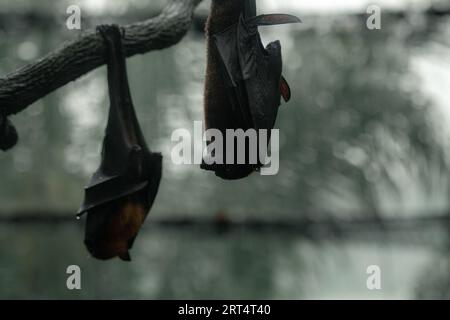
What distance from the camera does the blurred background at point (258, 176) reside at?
27.0 ft

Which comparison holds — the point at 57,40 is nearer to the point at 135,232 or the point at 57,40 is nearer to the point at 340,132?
the point at 340,132

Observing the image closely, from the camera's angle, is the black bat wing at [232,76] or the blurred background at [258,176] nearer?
the black bat wing at [232,76]

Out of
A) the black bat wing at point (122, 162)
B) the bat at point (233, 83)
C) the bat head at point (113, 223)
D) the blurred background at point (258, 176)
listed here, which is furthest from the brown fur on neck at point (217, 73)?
the blurred background at point (258, 176)

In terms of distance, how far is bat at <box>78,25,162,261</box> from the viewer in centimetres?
221

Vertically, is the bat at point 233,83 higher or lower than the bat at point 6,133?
higher

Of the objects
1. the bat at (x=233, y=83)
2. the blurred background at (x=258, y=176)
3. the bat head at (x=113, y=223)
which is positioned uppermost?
the blurred background at (x=258, y=176)

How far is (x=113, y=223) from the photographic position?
224 cm

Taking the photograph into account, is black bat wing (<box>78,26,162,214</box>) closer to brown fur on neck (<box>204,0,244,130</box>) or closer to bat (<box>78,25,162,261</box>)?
bat (<box>78,25,162,261</box>)

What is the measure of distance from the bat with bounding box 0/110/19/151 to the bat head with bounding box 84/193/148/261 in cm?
41

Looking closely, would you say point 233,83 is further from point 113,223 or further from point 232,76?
point 113,223

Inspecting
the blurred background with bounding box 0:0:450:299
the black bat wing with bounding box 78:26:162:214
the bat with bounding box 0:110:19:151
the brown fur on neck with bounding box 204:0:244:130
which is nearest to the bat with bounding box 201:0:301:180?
the brown fur on neck with bounding box 204:0:244:130

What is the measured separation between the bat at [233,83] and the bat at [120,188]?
1.04 ft

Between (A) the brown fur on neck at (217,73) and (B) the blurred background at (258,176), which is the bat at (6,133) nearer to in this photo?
(A) the brown fur on neck at (217,73)
